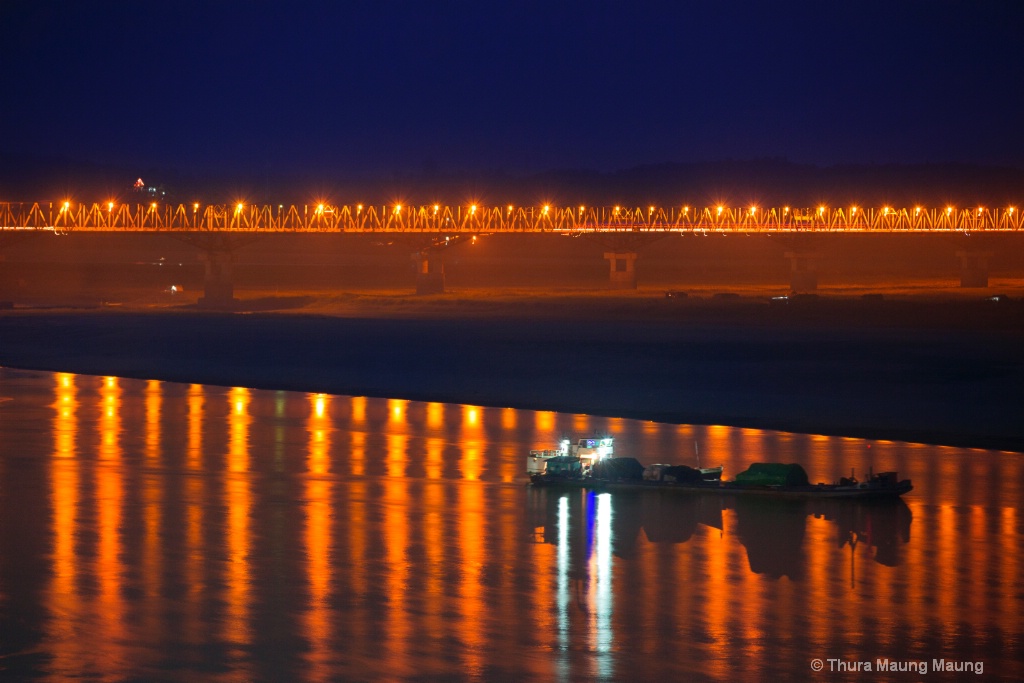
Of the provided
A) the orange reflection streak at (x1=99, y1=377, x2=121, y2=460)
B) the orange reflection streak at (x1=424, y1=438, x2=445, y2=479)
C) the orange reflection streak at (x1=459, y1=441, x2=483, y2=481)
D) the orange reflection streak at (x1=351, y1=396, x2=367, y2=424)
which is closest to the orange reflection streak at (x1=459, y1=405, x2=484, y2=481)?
the orange reflection streak at (x1=459, y1=441, x2=483, y2=481)

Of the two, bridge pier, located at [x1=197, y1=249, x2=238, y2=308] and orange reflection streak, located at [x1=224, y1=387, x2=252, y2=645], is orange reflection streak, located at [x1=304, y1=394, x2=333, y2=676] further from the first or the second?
bridge pier, located at [x1=197, y1=249, x2=238, y2=308]

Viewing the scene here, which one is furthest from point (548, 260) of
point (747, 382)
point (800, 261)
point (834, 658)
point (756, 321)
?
point (834, 658)

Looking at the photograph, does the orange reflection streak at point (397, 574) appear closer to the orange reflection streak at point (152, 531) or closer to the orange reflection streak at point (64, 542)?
the orange reflection streak at point (152, 531)

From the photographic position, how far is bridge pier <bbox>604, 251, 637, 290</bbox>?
4432 inches

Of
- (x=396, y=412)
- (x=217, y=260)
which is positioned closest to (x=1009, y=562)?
(x=396, y=412)

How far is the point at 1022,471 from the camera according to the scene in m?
23.9

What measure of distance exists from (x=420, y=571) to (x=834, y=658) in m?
5.51

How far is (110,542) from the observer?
18047 millimetres

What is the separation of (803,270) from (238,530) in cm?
9727

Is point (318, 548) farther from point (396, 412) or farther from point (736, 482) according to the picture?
point (396, 412)

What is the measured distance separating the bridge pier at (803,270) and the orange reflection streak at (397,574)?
294ft

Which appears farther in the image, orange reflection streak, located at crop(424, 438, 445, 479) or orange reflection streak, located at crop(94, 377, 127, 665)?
orange reflection streak, located at crop(424, 438, 445, 479)

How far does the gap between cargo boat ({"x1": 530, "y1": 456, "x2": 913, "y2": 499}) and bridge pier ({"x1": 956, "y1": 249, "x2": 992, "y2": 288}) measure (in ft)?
315

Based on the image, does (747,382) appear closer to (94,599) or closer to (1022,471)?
(1022,471)
